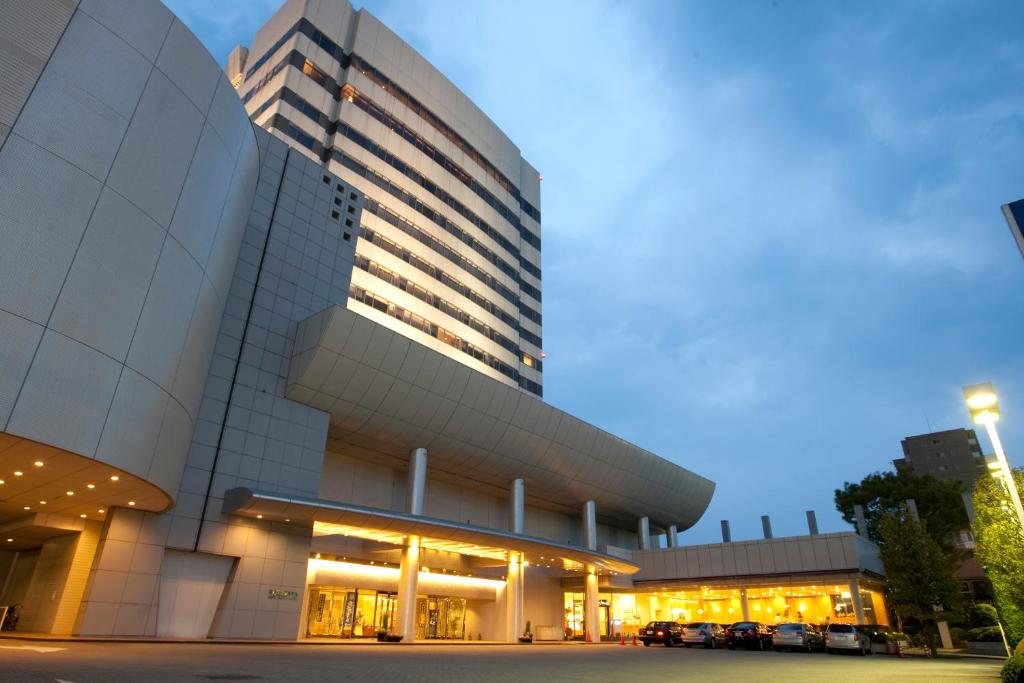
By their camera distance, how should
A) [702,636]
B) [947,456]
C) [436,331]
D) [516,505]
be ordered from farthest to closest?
[947,456] < [436,331] < [516,505] < [702,636]

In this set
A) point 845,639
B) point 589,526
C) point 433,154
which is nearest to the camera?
point 845,639

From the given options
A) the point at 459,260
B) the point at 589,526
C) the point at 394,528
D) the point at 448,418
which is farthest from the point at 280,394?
the point at 459,260

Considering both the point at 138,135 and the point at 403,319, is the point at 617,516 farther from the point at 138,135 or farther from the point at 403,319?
the point at 138,135

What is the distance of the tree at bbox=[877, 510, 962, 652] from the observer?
3547 centimetres

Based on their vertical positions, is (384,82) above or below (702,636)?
above

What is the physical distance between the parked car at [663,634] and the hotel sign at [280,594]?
2072 cm

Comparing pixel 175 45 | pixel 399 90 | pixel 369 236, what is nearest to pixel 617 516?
pixel 369 236

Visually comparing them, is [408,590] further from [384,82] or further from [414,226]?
[384,82]

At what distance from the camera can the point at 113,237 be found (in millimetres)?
18469

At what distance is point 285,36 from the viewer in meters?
56.7

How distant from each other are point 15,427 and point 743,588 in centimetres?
5163

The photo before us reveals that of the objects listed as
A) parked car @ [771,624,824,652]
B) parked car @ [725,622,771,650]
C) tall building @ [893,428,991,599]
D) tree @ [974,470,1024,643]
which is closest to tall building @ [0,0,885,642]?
parked car @ [725,622,771,650]

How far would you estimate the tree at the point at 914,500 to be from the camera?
6159 cm

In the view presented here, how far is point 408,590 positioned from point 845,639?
22.7 m
